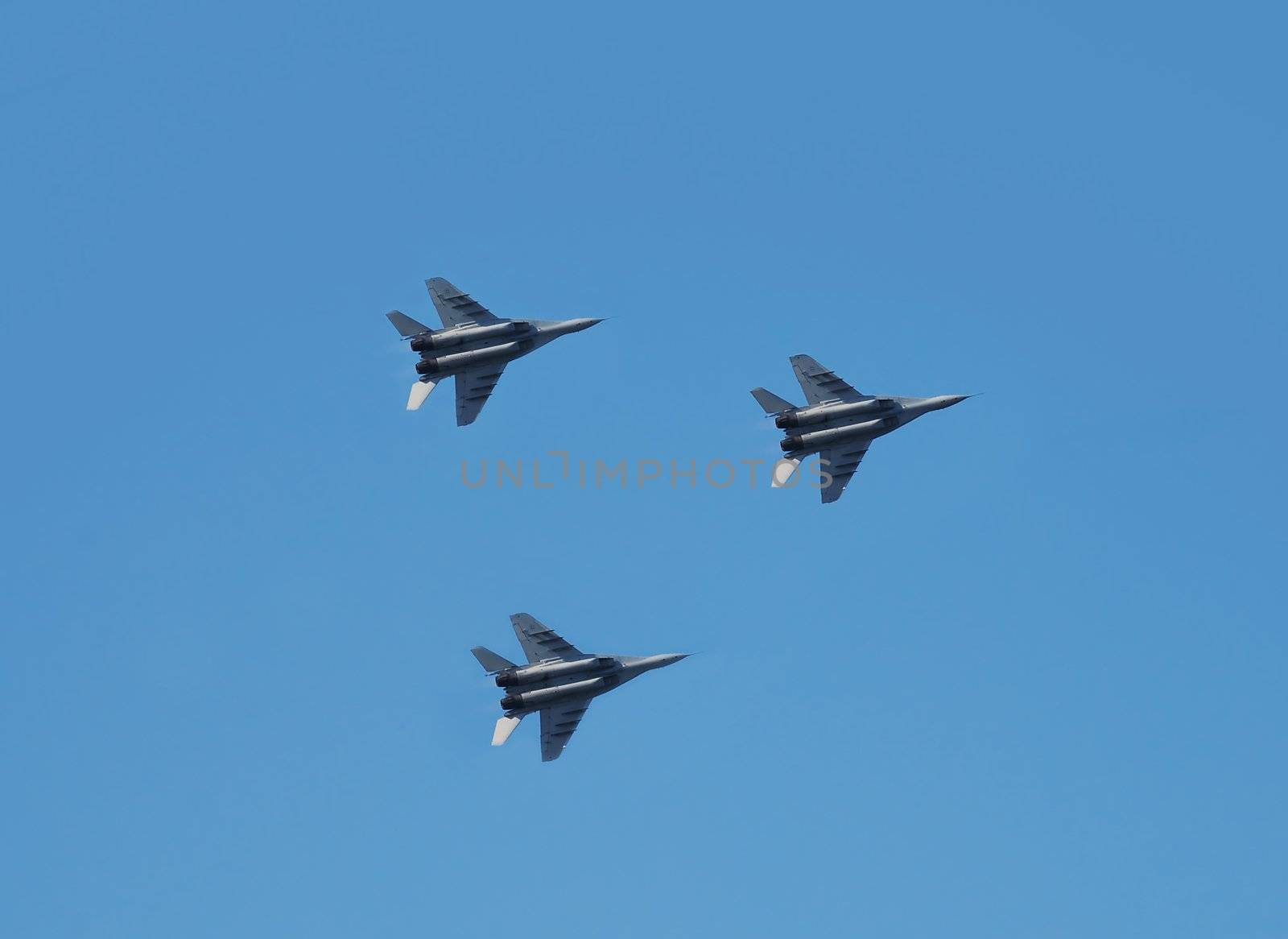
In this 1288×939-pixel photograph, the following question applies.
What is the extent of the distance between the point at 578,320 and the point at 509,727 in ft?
70.0

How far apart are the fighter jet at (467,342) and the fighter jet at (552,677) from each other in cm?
1225

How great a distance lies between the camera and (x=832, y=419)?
98438 mm

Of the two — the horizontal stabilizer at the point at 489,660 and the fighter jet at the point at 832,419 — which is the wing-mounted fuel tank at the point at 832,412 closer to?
the fighter jet at the point at 832,419

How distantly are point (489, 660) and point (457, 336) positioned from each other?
55.1 feet

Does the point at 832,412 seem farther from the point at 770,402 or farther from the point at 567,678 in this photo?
the point at 567,678

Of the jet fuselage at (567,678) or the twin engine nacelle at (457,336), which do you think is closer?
the jet fuselage at (567,678)

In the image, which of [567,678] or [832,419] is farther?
[832,419]

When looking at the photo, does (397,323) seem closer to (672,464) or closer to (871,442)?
(672,464)

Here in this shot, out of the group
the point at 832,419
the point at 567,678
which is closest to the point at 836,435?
the point at 832,419

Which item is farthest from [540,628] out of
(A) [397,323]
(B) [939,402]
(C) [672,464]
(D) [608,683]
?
(B) [939,402]

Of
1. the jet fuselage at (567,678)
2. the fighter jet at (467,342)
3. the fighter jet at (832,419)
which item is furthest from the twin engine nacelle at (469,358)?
the jet fuselage at (567,678)

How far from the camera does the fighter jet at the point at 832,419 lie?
9788 centimetres

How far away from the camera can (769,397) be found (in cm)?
9812

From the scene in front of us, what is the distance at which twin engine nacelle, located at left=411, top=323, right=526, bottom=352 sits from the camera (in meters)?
96.9
